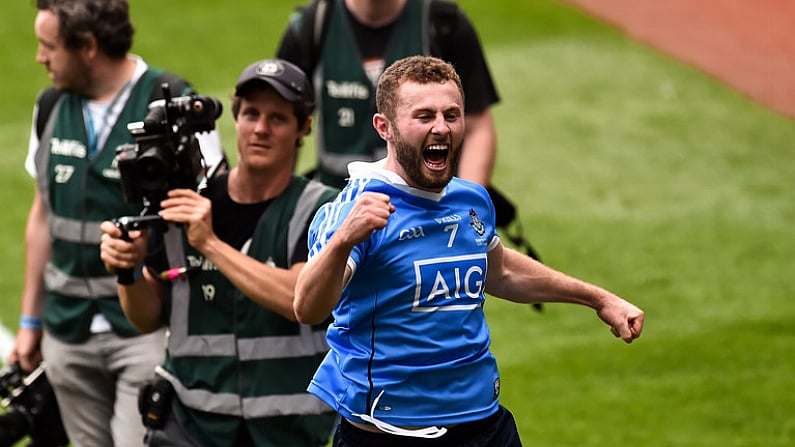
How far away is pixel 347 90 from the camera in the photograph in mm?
7707

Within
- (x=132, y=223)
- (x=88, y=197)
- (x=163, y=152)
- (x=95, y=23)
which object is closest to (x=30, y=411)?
(x=88, y=197)

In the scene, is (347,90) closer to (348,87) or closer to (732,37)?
(348,87)

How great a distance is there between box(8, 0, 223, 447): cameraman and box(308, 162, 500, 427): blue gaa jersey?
6.37 feet

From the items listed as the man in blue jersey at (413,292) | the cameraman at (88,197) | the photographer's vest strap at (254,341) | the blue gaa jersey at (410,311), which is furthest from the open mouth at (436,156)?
the cameraman at (88,197)

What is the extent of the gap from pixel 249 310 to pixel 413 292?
3.93 feet

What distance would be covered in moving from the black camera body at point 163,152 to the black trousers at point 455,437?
109 centimetres

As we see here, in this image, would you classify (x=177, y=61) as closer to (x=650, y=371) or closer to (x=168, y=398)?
(x=650, y=371)

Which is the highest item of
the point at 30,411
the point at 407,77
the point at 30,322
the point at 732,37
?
the point at 407,77

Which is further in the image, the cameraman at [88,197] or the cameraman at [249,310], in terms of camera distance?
the cameraman at [88,197]

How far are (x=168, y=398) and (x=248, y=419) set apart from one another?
337 mm

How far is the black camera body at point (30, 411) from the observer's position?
7555 mm

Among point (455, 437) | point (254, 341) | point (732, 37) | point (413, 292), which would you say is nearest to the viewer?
point (413, 292)

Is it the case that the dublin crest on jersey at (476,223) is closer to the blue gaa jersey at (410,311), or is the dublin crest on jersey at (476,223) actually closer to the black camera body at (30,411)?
the blue gaa jersey at (410,311)

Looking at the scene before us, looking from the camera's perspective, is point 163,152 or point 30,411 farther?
point 30,411
